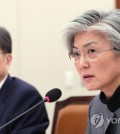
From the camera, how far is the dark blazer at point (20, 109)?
71.4 inches

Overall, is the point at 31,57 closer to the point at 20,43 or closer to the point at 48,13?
the point at 20,43

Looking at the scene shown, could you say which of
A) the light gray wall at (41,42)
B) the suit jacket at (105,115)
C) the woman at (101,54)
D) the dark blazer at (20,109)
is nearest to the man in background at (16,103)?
the dark blazer at (20,109)

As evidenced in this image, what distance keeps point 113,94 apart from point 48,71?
5.09 feet

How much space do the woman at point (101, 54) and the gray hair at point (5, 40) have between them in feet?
1.83

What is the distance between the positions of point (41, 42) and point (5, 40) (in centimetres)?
101

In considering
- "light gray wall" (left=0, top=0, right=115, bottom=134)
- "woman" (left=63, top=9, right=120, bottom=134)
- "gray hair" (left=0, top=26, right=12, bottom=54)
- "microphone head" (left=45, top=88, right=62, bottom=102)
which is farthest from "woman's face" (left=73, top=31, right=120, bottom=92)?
"light gray wall" (left=0, top=0, right=115, bottom=134)

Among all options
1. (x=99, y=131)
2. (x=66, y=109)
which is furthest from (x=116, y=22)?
(x=66, y=109)

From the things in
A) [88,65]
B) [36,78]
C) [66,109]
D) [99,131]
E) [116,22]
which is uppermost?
[116,22]

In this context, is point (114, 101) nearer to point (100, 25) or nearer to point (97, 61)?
point (97, 61)

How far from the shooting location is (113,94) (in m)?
1.47

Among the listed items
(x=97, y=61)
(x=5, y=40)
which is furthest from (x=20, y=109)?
(x=97, y=61)

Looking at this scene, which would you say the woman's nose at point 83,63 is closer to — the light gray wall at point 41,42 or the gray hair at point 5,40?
the gray hair at point 5,40

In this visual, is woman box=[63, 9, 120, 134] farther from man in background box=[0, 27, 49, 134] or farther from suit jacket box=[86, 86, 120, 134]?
man in background box=[0, 27, 49, 134]

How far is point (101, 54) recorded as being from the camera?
4.64 ft
